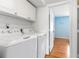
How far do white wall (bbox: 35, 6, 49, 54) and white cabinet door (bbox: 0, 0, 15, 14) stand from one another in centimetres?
176

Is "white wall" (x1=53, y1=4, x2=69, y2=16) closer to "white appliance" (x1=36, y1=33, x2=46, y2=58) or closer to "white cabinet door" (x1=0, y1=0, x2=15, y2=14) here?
"white appliance" (x1=36, y1=33, x2=46, y2=58)

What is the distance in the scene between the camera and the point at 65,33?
754cm

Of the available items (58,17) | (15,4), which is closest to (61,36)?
(58,17)

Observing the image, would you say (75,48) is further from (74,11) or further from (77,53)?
(74,11)

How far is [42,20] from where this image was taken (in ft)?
11.0

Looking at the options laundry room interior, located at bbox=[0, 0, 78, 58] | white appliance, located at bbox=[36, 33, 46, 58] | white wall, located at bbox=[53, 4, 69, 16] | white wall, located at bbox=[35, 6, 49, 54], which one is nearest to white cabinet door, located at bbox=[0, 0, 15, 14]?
laundry room interior, located at bbox=[0, 0, 78, 58]

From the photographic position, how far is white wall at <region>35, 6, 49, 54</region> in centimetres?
327

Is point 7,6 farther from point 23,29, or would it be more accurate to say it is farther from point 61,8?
point 61,8

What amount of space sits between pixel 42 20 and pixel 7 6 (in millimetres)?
1951

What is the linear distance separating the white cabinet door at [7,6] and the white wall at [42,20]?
1762 millimetres

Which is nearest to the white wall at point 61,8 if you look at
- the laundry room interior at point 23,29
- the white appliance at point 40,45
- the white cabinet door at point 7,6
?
the laundry room interior at point 23,29

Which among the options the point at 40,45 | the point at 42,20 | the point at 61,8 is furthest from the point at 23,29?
the point at 61,8

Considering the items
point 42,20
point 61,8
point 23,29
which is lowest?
point 23,29

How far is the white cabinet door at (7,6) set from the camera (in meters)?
1.40
